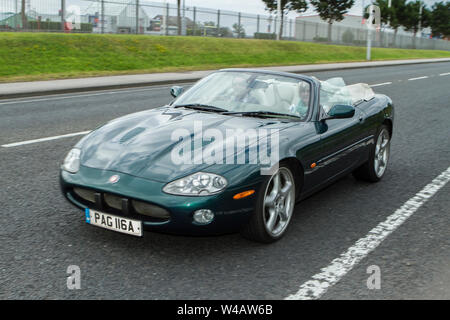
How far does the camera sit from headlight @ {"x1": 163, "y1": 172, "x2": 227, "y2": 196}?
353 cm

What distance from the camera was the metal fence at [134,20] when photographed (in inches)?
967

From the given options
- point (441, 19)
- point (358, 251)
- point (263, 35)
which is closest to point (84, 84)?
point (358, 251)

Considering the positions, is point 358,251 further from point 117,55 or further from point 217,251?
point 117,55

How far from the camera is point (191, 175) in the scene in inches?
142

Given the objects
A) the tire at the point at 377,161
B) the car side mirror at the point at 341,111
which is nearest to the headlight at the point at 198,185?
the car side mirror at the point at 341,111

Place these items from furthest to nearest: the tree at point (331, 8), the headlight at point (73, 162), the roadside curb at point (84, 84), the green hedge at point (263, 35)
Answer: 1. the tree at point (331, 8)
2. the green hedge at point (263, 35)
3. the roadside curb at point (84, 84)
4. the headlight at point (73, 162)

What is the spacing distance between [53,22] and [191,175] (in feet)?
79.9

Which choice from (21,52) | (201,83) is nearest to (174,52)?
(21,52)

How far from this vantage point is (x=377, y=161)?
6055 mm

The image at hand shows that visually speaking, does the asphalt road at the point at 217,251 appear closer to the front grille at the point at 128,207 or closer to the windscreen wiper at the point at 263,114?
the front grille at the point at 128,207

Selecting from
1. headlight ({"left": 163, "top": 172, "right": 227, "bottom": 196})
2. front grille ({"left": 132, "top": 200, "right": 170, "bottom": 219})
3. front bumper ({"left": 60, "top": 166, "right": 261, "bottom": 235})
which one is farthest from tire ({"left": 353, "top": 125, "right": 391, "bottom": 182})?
front grille ({"left": 132, "top": 200, "right": 170, "bottom": 219})

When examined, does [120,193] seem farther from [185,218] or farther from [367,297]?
[367,297]

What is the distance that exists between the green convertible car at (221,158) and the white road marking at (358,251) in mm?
576

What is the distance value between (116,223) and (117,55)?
2034 cm
